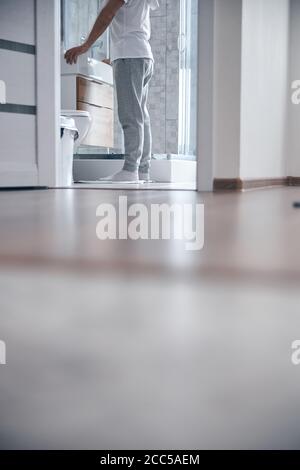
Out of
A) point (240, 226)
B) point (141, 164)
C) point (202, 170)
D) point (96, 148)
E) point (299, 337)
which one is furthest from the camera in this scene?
point (96, 148)

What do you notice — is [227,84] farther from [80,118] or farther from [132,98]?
[80,118]

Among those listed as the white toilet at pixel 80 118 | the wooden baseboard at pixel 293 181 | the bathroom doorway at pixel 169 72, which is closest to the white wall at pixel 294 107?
the wooden baseboard at pixel 293 181

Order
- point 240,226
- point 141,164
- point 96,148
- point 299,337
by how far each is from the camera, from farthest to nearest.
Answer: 1. point 96,148
2. point 141,164
3. point 240,226
4. point 299,337

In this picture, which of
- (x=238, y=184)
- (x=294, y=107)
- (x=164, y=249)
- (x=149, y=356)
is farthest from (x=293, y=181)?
(x=149, y=356)

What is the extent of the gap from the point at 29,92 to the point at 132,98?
26.7 inches

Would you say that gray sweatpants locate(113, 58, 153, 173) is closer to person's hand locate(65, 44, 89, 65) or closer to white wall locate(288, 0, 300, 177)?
person's hand locate(65, 44, 89, 65)

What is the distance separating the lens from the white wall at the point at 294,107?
3529 millimetres

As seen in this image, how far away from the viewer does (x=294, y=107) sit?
3584 mm

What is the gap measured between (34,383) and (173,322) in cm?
13

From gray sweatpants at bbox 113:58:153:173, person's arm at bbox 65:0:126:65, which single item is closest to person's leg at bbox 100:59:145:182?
gray sweatpants at bbox 113:58:153:173

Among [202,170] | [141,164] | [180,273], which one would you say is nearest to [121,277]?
[180,273]

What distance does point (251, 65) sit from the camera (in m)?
2.74

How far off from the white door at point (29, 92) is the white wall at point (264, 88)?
113 centimetres
